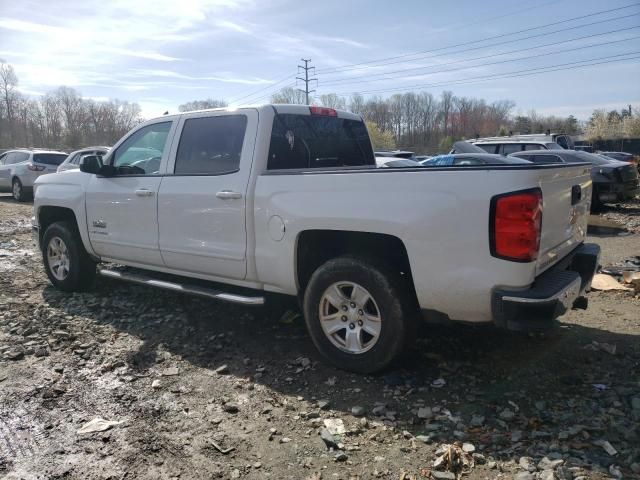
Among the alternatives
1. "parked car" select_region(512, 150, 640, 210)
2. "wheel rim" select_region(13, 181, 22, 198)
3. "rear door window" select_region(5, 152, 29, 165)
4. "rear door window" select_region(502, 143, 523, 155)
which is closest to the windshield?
"rear door window" select_region(5, 152, 29, 165)

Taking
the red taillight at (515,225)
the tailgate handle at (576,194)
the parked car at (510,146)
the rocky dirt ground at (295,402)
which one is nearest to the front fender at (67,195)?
the rocky dirt ground at (295,402)

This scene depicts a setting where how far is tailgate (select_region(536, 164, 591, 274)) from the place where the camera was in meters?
3.18

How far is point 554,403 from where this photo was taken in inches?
129

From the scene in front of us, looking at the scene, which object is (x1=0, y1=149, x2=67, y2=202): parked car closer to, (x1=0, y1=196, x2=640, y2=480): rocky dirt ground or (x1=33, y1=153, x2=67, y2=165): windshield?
(x1=33, y1=153, x2=67, y2=165): windshield

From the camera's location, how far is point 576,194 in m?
3.76

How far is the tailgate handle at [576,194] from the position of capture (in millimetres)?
3699

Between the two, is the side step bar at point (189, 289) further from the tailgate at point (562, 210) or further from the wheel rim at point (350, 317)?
the tailgate at point (562, 210)

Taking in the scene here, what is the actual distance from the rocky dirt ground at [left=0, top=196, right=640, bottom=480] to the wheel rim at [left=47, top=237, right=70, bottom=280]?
0.88 meters

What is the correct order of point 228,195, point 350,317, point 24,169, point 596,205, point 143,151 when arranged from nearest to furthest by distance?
point 350,317
point 228,195
point 143,151
point 596,205
point 24,169

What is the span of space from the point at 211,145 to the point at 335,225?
161 cm

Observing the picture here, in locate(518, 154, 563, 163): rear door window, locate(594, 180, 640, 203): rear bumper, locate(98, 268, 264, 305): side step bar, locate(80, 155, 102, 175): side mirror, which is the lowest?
locate(98, 268, 264, 305): side step bar

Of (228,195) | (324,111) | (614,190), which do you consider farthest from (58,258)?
(614,190)

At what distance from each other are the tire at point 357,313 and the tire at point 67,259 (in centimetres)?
327

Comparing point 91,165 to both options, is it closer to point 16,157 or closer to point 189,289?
point 189,289
